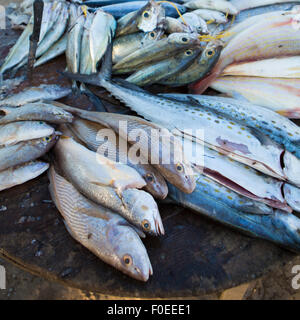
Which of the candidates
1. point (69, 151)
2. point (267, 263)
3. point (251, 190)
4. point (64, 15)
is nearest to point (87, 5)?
point (64, 15)

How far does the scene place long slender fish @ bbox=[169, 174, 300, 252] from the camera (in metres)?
1.96

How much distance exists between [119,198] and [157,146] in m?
0.47

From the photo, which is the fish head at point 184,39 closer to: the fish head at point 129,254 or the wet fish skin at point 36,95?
the wet fish skin at point 36,95

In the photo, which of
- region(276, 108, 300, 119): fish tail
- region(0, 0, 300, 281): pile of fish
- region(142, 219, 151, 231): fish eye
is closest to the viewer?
region(142, 219, 151, 231): fish eye

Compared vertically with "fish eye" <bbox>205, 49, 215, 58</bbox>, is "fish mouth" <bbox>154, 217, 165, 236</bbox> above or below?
below

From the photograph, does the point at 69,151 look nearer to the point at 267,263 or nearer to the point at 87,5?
the point at 267,263

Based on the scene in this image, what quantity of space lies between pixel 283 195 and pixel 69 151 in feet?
5.34

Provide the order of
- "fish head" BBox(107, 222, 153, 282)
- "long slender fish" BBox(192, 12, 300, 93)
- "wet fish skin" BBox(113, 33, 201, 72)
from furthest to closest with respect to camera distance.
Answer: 1. "wet fish skin" BBox(113, 33, 201, 72)
2. "long slender fish" BBox(192, 12, 300, 93)
3. "fish head" BBox(107, 222, 153, 282)

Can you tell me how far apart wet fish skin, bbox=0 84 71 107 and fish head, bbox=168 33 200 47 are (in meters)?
1.17

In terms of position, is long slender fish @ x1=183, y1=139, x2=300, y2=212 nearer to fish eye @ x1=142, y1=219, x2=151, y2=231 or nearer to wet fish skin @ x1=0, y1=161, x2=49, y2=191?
fish eye @ x1=142, y1=219, x2=151, y2=231

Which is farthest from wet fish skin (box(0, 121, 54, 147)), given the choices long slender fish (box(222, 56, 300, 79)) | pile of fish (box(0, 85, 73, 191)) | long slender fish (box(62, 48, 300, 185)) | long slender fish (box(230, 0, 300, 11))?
long slender fish (box(230, 0, 300, 11))

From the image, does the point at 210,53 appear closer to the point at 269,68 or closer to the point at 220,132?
the point at 269,68

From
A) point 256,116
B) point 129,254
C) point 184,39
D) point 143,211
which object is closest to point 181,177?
point 143,211

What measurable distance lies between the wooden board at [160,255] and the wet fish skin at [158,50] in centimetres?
164
